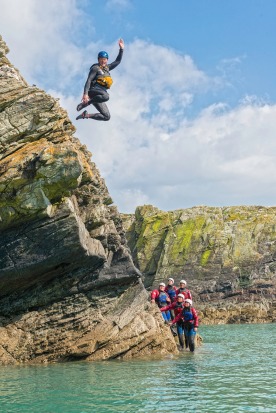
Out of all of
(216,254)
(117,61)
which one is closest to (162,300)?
(117,61)

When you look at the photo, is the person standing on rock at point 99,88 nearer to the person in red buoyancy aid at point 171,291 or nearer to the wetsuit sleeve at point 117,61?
the wetsuit sleeve at point 117,61

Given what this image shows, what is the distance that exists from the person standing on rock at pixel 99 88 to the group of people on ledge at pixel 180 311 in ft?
35.6

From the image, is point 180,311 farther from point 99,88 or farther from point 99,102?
point 99,88

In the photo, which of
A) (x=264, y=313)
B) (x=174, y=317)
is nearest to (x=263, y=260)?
(x=264, y=313)

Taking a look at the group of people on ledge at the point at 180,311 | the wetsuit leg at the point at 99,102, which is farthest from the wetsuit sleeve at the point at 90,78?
the group of people on ledge at the point at 180,311

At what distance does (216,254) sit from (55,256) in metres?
61.2

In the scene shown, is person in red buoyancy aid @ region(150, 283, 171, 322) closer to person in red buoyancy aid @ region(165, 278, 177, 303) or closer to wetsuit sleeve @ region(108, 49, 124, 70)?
person in red buoyancy aid @ region(165, 278, 177, 303)

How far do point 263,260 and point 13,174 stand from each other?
62.8 m

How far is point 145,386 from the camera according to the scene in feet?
54.8

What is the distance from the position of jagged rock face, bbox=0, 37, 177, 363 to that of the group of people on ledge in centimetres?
134

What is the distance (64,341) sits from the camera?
24.3 metres

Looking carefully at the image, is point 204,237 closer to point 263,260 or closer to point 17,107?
point 263,260

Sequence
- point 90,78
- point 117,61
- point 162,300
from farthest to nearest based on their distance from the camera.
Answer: point 162,300
point 117,61
point 90,78

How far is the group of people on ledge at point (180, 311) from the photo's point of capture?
26.8 meters
